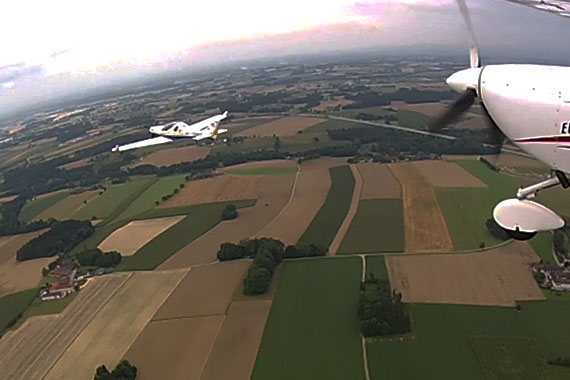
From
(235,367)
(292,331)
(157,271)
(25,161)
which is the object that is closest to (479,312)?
(292,331)

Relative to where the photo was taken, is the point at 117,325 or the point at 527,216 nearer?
the point at 527,216

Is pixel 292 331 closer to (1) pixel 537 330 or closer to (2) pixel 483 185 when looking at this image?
(1) pixel 537 330

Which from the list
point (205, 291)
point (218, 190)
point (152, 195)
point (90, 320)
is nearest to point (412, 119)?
point (218, 190)

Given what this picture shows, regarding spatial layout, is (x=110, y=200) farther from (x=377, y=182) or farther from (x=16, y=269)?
(x=377, y=182)

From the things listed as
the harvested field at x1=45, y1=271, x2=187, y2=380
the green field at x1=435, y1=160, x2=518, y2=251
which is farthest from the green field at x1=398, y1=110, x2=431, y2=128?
the harvested field at x1=45, y1=271, x2=187, y2=380

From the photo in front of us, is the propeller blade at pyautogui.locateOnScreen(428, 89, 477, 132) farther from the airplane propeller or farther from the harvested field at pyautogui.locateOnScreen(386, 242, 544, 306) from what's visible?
the harvested field at pyautogui.locateOnScreen(386, 242, 544, 306)

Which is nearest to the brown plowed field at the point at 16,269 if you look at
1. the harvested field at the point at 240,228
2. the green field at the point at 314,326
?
the harvested field at the point at 240,228

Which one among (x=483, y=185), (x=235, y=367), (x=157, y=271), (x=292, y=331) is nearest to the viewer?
(x=235, y=367)

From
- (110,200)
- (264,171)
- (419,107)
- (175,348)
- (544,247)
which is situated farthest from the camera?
(419,107)
